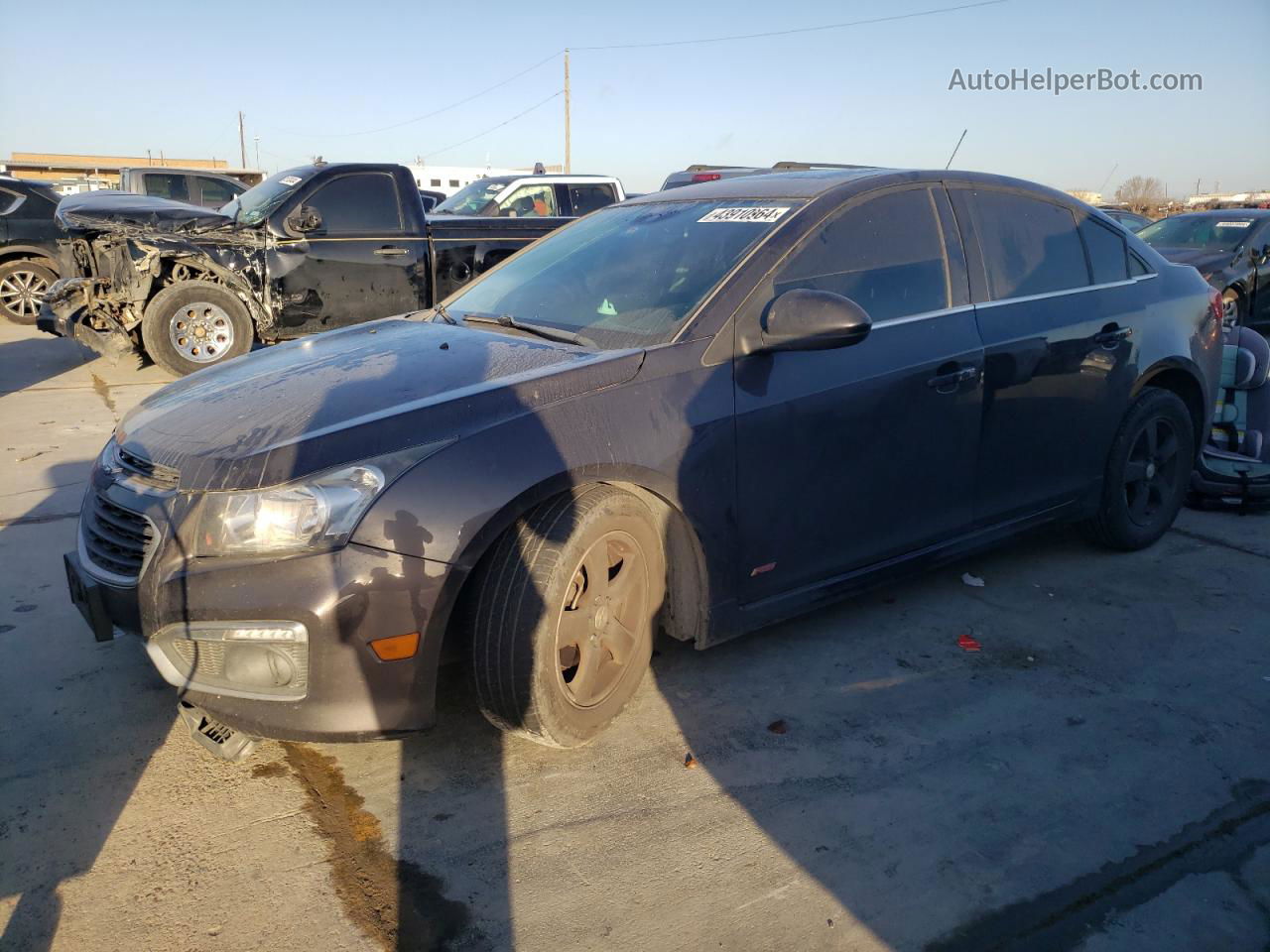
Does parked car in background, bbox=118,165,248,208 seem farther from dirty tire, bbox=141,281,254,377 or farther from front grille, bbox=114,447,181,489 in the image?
front grille, bbox=114,447,181,489

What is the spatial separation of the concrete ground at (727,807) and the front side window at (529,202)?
8.93 m

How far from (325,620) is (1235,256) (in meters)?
12.6

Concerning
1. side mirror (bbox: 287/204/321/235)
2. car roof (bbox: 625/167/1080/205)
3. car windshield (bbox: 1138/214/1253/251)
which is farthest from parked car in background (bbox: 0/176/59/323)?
car windshield (bbox: 1138/214/1253/251)

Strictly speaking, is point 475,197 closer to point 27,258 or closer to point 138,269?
point 138,269

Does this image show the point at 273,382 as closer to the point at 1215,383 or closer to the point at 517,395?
the point at 517,395

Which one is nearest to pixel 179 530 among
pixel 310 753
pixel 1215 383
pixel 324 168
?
pixel 310 753

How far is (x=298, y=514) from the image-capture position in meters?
2.46

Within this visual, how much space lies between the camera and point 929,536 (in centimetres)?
375

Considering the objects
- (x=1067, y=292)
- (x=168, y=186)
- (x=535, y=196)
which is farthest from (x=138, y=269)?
(x=168, y=186)

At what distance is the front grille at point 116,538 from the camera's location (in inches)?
105

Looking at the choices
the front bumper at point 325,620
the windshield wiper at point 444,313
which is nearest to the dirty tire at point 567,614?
the front bumper at point 325,620

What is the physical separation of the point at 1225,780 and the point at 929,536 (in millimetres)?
1261

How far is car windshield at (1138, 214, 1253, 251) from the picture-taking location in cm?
1195

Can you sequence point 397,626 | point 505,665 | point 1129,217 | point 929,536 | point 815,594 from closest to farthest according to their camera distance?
point 397,626, point 505,665, point 815,594, point 929,536, point 1129,217
